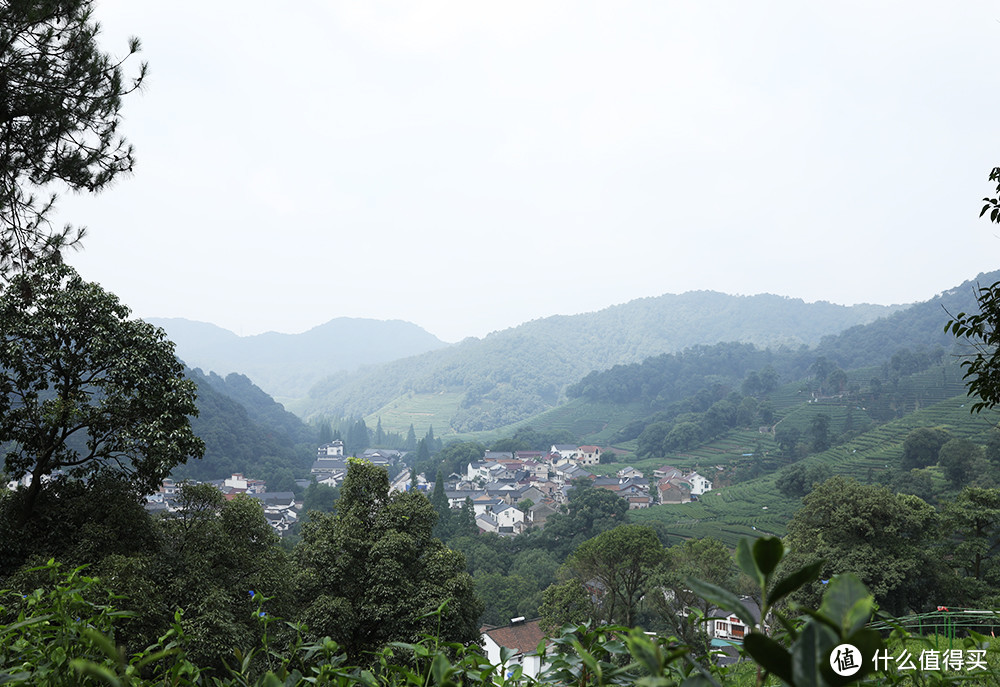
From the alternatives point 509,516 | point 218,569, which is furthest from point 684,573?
point 509,516

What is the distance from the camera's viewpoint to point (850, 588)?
1.30ft

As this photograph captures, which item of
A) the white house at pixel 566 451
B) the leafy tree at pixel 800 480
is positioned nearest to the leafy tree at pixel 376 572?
the leafy tree at pixel 800 480

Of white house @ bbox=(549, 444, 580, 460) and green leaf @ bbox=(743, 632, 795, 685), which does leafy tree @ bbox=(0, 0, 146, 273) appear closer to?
green leaf @ bbox=(743, 632, 795, 685)

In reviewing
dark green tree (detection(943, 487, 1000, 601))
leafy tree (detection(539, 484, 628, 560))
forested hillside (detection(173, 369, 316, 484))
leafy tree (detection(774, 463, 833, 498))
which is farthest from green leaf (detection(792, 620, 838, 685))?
forested hillside (detection(173, 369, 316, 484))

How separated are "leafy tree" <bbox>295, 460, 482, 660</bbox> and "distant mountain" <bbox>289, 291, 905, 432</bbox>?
3176 inches

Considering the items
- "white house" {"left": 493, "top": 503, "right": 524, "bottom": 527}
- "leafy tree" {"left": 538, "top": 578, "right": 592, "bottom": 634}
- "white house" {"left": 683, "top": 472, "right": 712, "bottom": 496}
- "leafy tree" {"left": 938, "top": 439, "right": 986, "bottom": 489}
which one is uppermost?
"leafy tree" {"left": 938, "top": 439, "right": 986, "bottom": 489}

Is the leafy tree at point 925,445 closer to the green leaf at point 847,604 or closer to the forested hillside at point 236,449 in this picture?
the green leaf at point 847,604

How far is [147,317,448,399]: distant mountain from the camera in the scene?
15500 centimetres

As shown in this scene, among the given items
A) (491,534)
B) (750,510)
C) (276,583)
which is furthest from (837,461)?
(276,583)

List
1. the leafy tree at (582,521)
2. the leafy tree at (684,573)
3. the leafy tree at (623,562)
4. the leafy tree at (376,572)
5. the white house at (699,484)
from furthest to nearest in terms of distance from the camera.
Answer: the white house at (699,484)
the leafy tree at (582,521)
the leafy tree at (623,562)
the leafy tree at (684,573)
the leafy tree at (376,572)

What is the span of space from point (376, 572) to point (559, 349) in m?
120

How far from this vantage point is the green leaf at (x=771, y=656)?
351 mm

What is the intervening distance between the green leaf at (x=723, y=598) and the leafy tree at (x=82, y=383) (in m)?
5.76

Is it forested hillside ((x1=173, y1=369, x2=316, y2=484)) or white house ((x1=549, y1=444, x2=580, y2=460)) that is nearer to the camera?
forested hillside ((x1=173, y1=369, x2=316, y2=484))
